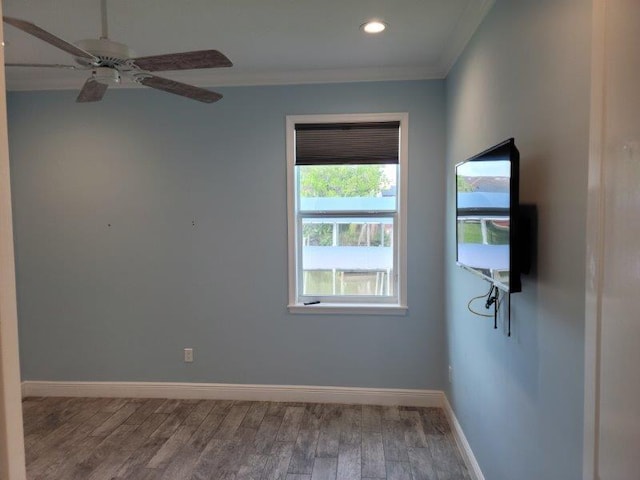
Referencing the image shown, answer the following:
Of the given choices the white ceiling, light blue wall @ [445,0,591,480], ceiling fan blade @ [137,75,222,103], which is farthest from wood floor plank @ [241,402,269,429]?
the white ceiling

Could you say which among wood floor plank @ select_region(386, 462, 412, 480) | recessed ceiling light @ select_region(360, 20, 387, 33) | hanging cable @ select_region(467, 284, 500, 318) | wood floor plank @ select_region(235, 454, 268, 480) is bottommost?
wood floor plank @ select_region(386, 462, 412, 480)

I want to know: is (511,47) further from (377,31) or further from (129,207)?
(129,207)

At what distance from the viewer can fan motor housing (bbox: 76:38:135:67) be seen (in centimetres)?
165

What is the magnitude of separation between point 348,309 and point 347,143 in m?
1.36

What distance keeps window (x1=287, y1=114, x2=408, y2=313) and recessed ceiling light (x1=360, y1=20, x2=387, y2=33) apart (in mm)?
784

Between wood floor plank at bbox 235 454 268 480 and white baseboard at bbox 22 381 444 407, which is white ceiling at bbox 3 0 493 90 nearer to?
white baseboard at bbox 22 381 444 407

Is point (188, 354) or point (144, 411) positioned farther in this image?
point (188, 354)

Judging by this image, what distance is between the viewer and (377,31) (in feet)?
8.14

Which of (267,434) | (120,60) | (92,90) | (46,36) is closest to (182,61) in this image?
(120,60)

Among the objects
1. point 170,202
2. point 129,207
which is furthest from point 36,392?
point 170,202

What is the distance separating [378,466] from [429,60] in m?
2.81

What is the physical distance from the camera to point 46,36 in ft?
4.78

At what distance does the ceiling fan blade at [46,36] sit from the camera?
1.34 metres

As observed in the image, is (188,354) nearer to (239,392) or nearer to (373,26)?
(239,392)
